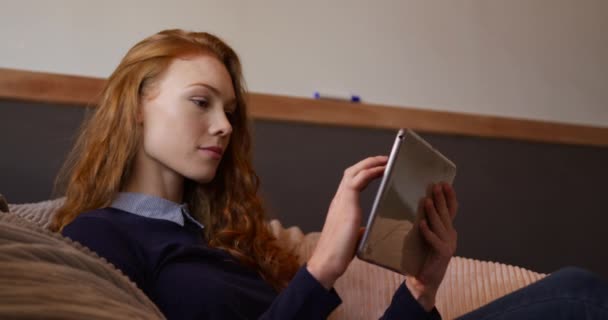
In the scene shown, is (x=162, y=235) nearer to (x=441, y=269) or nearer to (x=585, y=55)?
(x=441, y=269)

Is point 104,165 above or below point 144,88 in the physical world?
below

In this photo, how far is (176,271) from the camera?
90 cm

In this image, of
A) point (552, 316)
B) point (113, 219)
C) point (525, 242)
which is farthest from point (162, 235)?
point (525, 242)

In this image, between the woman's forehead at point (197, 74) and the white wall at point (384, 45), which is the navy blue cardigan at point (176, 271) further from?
the white wall at point (384, 45)

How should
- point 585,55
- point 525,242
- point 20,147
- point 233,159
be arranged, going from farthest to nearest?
1. point 585,55
2. point 525,242
3. point 20,147
4. point 233,159

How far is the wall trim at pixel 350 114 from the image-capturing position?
4.49ft

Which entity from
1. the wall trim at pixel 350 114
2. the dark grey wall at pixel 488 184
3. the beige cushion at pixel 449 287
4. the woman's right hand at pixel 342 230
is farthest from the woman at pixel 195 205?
the dark grey wall at pixel 488 184

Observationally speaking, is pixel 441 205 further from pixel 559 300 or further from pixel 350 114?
pixel 350 114

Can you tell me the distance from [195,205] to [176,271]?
0.82ft

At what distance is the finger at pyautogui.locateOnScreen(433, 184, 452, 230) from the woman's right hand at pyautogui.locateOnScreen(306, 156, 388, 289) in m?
0.10

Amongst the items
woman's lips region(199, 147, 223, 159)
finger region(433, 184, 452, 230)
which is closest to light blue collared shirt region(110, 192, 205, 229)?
woman's lips region(199, 147, 223, 159)

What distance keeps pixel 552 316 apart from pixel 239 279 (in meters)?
0.43

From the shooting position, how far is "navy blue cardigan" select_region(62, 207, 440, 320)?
85cm

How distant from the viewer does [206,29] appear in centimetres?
154
